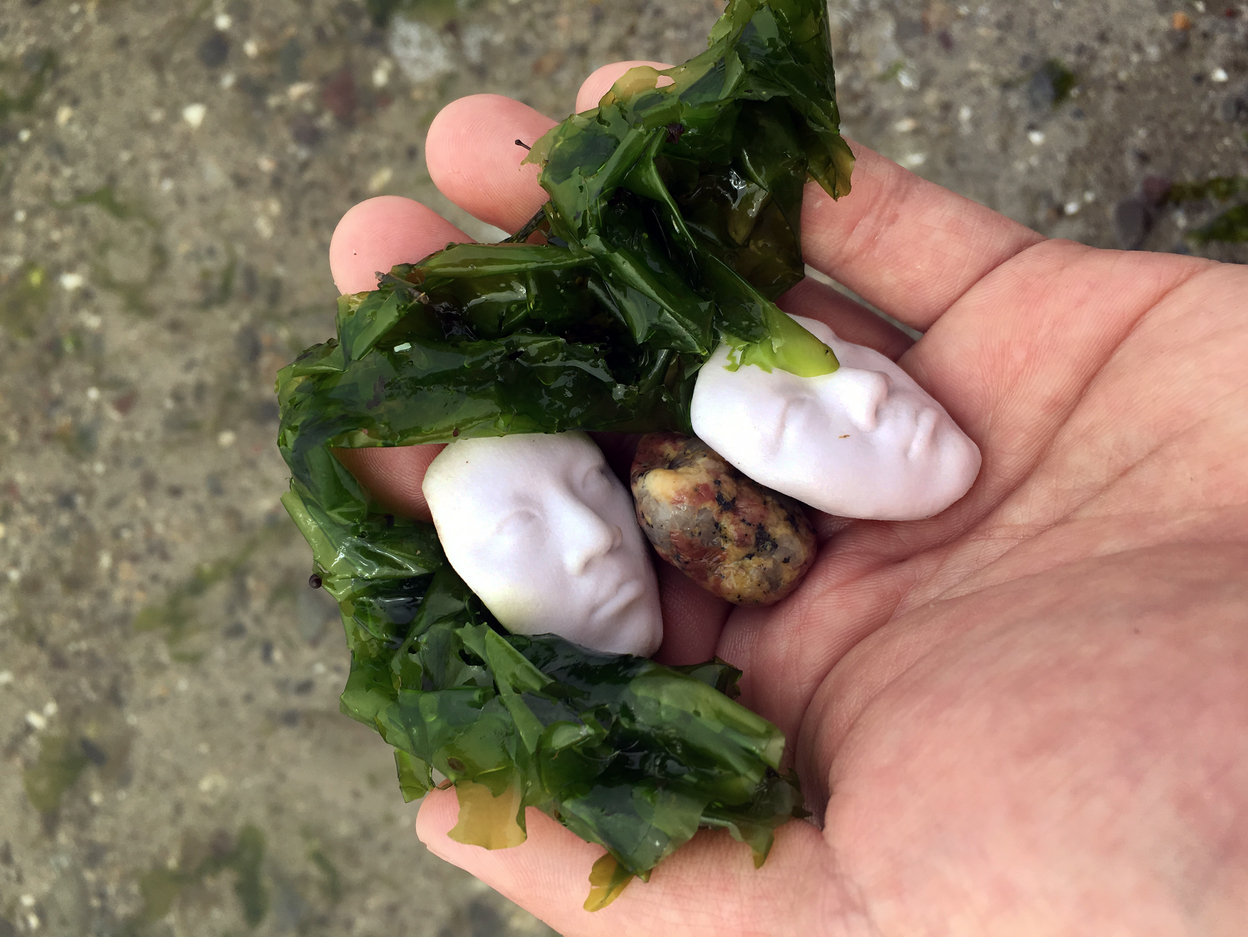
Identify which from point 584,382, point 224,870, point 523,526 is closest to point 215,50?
point 584,382

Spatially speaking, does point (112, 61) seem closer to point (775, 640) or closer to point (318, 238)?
point (318, 238)

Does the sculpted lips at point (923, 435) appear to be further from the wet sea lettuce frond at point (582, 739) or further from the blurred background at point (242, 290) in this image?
the blurred background at point (242, 290)

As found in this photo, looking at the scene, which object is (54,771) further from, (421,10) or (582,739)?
(421,10)

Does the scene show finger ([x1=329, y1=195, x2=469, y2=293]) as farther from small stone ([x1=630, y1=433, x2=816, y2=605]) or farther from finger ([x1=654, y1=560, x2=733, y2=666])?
finger ([x1=654, y1=560, x2=733, y2=666])

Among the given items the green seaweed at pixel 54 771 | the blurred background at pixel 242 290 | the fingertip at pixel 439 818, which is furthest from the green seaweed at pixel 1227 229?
the green seaweed at pixel 54 771

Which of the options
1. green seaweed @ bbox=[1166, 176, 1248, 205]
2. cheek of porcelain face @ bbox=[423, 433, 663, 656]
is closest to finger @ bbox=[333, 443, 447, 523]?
cheek of porcelain face @ bbox=[423, 433, 663, 656]
